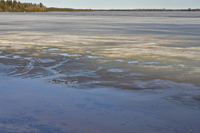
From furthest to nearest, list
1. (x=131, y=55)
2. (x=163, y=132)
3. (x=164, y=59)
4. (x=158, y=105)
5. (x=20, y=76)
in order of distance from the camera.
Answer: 1. (x=131, y=55)
2. (x=164, y=59)
3. (x=20, y=76)
4. (x=158, y=105)
5. (x=163, y=132)

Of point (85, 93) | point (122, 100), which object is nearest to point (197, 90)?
point (122, 100)

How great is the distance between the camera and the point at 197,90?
20.8 ft

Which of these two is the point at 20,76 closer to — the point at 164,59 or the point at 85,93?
the point at 85,93

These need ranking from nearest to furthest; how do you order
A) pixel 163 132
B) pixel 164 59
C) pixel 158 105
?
pixel 163 132
pixel 158 105
pixel 164 59

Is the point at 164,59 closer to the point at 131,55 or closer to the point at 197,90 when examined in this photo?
the point at 131,55

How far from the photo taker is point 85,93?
611 cm

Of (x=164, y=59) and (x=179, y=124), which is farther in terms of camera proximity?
(x=164, y=59)

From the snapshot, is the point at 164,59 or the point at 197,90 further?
the point at 164,59

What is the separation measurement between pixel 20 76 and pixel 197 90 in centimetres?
447

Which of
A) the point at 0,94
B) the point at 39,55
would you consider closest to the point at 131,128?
the point at 0,94

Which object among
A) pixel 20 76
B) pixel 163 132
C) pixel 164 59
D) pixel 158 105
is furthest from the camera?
pixel 164 59

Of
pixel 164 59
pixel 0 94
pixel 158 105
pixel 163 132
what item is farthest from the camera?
pixel 164 59

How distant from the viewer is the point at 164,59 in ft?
33.6

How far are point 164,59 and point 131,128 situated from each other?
20.6 feet
